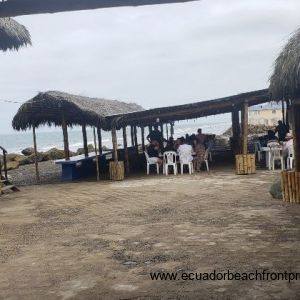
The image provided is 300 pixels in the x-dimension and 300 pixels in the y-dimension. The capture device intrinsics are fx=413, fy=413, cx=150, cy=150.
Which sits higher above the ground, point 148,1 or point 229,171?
point 148,1

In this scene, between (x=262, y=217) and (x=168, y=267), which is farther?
(x=262, y=217)

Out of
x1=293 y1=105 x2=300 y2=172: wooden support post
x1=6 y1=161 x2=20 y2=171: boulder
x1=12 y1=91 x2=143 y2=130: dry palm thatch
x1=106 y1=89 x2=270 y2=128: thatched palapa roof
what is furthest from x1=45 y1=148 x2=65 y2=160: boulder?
x1=293 y1=105 x2=300 y2=172: wooden support post

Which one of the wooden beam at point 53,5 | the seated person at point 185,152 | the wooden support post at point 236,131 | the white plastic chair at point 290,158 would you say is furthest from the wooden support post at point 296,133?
the wooden support post at point 236,131

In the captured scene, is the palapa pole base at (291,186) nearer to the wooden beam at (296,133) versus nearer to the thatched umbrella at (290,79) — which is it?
the wooden beam at (296,133)

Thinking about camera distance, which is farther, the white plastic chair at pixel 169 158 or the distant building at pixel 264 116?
the distant building at pixel 264 116

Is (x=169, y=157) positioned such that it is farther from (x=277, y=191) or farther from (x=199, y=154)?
(x=277, y=191)

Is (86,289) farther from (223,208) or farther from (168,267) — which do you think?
(223,208)

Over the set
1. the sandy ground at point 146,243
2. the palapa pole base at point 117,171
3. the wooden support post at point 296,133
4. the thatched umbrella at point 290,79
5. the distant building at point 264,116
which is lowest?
the sandy ground at point 146,243

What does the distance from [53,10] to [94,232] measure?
14.5 feet

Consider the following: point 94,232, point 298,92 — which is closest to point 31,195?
point 94,232

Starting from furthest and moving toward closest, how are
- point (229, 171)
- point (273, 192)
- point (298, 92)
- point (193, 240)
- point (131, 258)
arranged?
point (229, 171), point (273, 192), point (298, 92), point (193, 240), point (131, 258)

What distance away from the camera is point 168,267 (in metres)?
4.51

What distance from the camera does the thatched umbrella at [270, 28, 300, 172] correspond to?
6.39m

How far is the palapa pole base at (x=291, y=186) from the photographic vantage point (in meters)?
7.45
